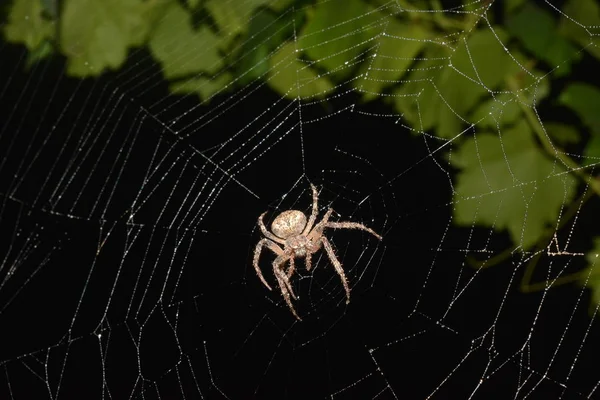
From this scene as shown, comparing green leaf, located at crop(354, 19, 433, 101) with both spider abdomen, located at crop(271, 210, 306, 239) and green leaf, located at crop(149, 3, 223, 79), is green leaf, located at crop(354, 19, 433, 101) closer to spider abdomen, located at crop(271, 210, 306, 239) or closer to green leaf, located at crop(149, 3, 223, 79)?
green leaf, located at crop(149, 3, 223, 79)

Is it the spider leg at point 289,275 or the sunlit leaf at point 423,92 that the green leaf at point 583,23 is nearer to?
the sunlit leaf at point 423,92

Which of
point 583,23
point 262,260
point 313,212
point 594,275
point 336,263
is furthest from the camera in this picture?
point 262,260

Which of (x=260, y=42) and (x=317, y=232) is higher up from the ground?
(x=260, y=42)

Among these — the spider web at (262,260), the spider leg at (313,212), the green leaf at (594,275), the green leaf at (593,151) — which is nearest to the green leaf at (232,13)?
the spider web at (262,260)

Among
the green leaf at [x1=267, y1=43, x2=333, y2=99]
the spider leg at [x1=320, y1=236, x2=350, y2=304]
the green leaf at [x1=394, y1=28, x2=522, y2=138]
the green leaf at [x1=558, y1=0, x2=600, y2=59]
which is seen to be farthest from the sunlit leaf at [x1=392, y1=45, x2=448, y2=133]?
the spider leg at [x1=320, y1=236, x2=350, y2=304]

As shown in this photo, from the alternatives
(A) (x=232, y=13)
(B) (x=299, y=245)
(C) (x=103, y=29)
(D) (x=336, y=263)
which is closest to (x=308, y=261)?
(B) (x=299, y=245)

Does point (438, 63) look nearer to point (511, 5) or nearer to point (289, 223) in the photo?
point (511, 5)
